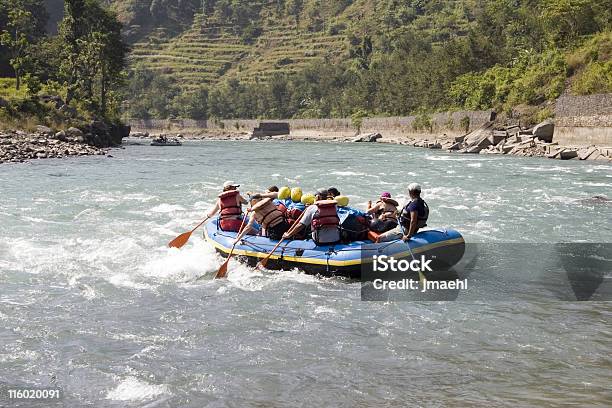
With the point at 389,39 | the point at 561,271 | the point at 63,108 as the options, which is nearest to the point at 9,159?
the point at 63,108

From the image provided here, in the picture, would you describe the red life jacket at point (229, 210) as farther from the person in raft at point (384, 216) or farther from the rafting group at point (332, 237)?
the person in raft at point (384, 216)

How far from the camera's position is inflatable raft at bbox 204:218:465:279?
12453 mm

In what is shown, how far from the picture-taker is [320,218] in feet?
42.4

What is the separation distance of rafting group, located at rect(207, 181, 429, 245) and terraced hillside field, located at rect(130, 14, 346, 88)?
13563 centimetres

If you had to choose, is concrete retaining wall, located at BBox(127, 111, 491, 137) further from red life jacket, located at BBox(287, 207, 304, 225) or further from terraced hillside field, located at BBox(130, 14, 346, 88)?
red life jacket, located at BBox(287, 207, 304, 225)

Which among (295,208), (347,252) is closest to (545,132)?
(295,208)

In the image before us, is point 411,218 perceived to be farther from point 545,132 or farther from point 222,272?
point 545,132

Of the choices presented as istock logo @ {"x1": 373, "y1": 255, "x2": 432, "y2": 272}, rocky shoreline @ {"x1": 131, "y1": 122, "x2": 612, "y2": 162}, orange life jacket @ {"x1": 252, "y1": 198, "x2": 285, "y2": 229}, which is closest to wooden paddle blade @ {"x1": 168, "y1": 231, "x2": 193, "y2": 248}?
orange life jacket @ {"x1": 252, "y1": 198, "x2": 285, "y2": 229}

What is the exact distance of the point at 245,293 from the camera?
12.0 meters

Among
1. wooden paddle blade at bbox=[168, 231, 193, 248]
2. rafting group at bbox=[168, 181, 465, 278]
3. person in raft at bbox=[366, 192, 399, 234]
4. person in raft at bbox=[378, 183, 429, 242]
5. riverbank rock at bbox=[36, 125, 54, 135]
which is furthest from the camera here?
riverbank rock at bbox=[36, 125, 54, 135]

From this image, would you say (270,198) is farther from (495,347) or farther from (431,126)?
(431,126)

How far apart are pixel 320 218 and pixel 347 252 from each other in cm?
89

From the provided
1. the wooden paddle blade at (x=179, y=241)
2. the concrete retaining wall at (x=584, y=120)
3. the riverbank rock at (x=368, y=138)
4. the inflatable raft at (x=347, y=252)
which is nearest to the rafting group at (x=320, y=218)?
the inflatable raft at (x=347, y=252)

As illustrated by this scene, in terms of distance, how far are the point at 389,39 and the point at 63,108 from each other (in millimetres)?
92951
